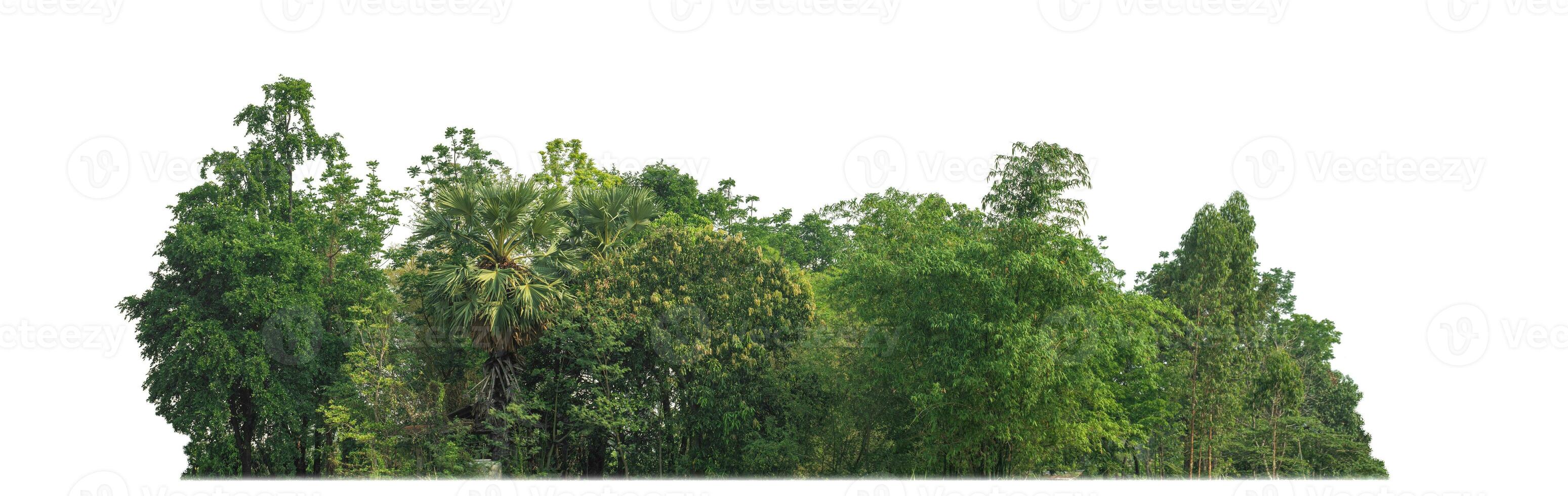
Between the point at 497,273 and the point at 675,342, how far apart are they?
4159 millimetres

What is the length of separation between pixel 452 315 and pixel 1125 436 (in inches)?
584

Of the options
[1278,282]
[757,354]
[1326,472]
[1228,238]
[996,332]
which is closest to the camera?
[996,332]

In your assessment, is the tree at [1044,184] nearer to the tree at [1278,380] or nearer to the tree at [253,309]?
the tree at [1278,380]

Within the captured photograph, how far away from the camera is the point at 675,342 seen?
22.9 metres

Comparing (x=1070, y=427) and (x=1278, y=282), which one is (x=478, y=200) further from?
(x=1278, y=282)

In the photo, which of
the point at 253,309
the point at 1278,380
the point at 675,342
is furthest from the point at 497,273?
the point at 1278,380

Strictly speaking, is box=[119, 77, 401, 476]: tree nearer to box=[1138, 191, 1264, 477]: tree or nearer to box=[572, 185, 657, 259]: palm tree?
box=[572, 185, 657, 259]: palm tree

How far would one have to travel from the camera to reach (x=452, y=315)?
23812 mm

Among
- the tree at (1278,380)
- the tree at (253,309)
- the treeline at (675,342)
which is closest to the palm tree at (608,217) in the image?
the treeline at (675,342)

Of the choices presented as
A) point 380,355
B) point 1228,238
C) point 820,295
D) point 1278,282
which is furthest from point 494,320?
point 1278,282

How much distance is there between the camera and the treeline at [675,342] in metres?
20.1

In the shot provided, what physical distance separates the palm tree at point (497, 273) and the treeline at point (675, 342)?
66 millimetres

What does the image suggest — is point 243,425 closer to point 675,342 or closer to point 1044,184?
point 675,342

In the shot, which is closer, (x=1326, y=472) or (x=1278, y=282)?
(x=1326, y=472)
